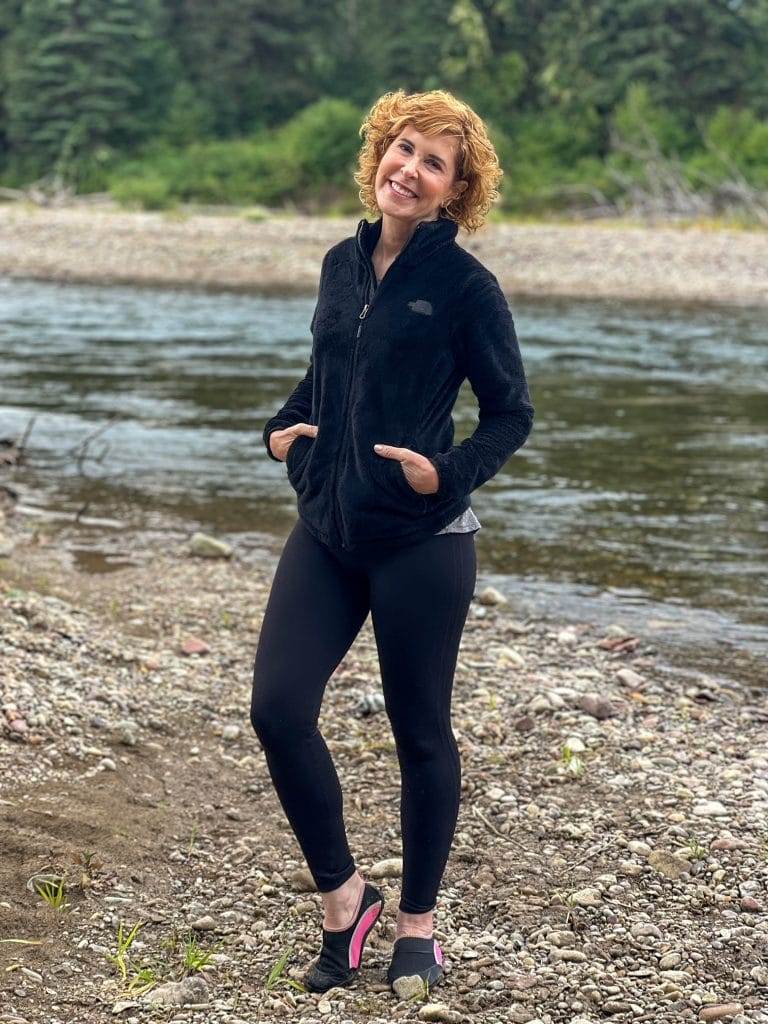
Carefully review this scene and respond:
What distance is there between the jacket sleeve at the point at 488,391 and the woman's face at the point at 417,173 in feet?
0.85

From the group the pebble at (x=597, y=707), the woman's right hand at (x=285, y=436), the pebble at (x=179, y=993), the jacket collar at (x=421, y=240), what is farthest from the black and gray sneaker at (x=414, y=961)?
the pebble at (x=597, y=707)

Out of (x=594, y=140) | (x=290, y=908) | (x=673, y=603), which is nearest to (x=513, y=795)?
(x=290, y=908)

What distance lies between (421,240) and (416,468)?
58 cm

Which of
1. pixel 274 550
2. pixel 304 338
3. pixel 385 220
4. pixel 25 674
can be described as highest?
pixel 385 220

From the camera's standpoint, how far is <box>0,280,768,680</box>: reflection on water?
838 centimetres

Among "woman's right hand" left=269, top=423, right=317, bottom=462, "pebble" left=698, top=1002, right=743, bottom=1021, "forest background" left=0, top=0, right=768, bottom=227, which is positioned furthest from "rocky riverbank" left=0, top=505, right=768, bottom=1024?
"forest background" left=0, top=0, right=768, bottom=227

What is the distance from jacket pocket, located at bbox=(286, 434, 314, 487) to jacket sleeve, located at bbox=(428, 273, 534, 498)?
37 centimetres

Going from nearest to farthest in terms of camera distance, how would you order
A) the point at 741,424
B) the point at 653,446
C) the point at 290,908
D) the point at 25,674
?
1. the point at 290,908
2. the point at 25,674
3. the point at 653,446
4. the point at 741,424

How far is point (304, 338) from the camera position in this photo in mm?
20656

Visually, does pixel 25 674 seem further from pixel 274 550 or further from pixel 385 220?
pixel 274 550

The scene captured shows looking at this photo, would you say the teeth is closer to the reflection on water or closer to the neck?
the neck

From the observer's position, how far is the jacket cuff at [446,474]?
3.29m

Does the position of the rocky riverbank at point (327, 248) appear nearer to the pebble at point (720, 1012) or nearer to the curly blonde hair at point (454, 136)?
the curly blonde hair at point (454, 136)

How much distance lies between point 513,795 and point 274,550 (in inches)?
172
